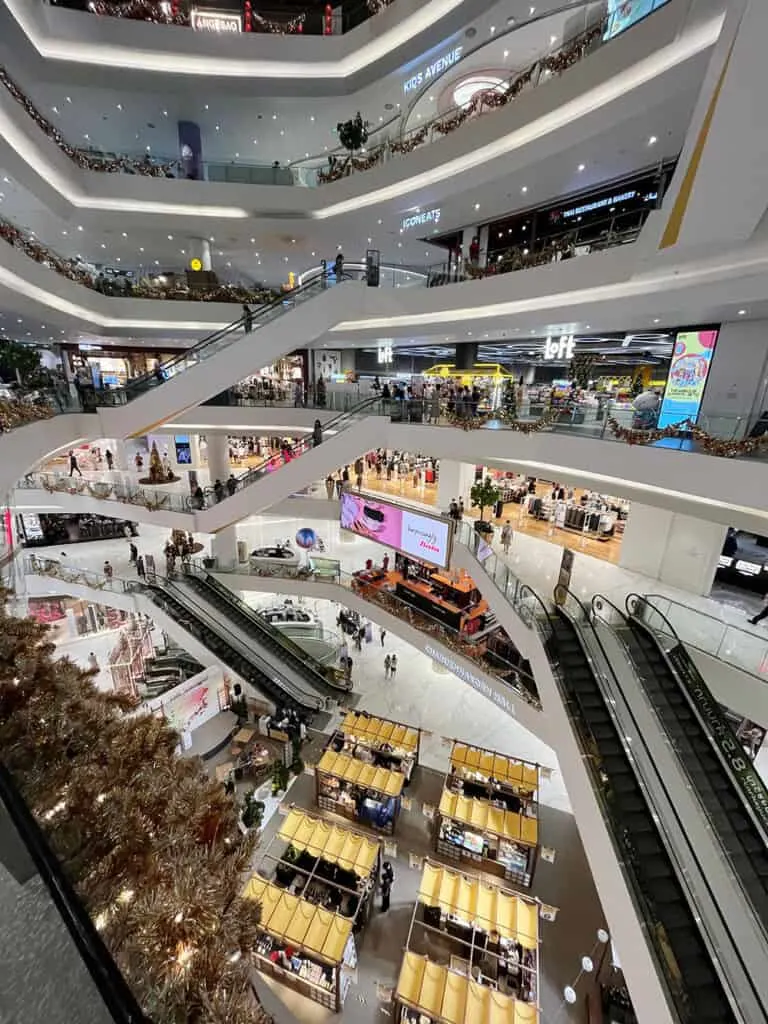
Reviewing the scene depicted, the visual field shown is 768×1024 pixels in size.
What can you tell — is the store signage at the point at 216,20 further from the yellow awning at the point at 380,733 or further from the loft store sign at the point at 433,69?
the yellow awning at the point at 380,733

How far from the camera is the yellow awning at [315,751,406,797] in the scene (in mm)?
8867

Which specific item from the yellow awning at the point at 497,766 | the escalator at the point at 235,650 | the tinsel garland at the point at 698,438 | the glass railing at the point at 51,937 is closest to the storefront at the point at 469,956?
the yellow awning at the point at 497,766

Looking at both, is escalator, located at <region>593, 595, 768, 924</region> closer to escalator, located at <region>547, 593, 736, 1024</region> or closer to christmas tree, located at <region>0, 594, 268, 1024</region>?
escalator, located at <region>547, 593, 736, 1024</region>

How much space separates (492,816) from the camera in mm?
8352

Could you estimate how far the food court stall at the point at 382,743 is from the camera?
9.86 metres

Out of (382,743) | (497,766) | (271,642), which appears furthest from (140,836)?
(271,642)

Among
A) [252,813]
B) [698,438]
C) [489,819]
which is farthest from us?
[252,813]

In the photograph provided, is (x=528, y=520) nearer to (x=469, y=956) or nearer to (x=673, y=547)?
(x=673, y=547)

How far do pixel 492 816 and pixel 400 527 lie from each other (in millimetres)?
6782

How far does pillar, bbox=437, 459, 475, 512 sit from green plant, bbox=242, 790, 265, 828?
420 inches

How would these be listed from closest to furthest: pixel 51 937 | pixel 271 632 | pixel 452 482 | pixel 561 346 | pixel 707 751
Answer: pixel 51 937, pixel 707 751, pixel 561 346, pixel 271 632, pixel 452 482

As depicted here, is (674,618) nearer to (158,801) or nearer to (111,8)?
(158,801)

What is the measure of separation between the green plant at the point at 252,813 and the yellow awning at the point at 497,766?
14.1ft

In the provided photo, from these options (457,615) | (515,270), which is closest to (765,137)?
(515,270)
